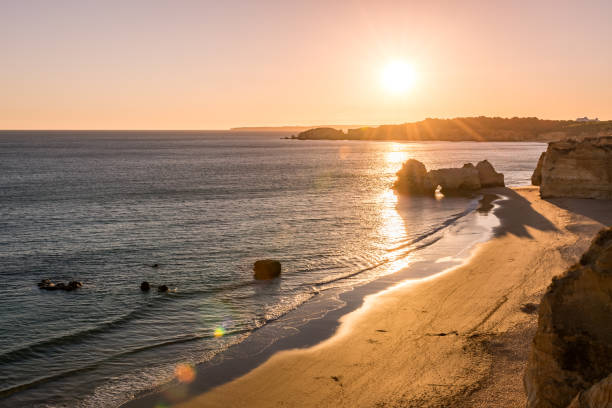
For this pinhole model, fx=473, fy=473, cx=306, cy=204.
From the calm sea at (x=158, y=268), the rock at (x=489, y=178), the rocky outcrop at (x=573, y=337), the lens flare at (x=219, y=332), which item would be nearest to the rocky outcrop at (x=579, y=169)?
the calm sea at (x=158, y=268)

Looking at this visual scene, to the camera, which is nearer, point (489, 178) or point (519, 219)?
point (519, 219)

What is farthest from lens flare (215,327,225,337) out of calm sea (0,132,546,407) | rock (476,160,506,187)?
rock (476,160,506,187)

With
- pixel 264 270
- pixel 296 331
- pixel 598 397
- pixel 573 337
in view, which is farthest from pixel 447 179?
pixel 598 397

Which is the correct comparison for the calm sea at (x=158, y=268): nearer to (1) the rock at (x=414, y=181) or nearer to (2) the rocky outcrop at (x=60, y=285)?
(2) the rocky outcrop at (x=60, y=285)

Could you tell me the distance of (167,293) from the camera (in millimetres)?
18922

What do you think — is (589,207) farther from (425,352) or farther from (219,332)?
(219,332)

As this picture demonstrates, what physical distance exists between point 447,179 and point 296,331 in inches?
1530

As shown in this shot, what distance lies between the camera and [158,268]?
73.7ft

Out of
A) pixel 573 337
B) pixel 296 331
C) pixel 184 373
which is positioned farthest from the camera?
pixel 296 331

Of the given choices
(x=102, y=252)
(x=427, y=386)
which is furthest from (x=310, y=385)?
(x=102, y=252)

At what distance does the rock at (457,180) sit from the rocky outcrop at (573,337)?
44.2 metres

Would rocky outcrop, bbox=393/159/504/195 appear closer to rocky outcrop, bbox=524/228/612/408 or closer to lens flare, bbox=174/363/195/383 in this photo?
lens flare, bbox=174/363/195/383

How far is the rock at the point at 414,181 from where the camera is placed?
5162 cm

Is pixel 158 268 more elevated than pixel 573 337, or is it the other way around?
pixel 573 337
